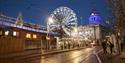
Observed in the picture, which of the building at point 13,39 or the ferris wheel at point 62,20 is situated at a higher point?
the ferris wheel at point 62,20

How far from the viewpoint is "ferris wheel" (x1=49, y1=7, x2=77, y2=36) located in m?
66.0

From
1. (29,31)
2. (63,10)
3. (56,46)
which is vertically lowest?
(56,46)

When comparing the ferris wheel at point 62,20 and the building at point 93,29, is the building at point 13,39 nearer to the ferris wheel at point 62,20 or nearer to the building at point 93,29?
the ferris wheel at point 62,20

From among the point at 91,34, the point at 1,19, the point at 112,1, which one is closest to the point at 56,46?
the point at 1,19

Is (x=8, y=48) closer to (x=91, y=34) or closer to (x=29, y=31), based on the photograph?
(x=29, y=31)

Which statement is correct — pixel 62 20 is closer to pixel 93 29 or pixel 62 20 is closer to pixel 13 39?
pixel 13 39

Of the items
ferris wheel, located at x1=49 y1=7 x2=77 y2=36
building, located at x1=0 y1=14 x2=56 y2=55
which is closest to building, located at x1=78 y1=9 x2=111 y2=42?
ferris wheel, located at x1=49 y1=7 x2=77 y2=36

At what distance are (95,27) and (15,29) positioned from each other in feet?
374

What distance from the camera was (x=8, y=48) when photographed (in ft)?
119

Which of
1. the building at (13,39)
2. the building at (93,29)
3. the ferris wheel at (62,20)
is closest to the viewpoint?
the building at (13,39)

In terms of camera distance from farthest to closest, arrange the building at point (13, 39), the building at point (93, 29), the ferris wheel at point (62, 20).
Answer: the building at point (93, 29) → the ferris wheel at point (62, 20) → the building at point (13, 39)

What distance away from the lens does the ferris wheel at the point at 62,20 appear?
66.0 m

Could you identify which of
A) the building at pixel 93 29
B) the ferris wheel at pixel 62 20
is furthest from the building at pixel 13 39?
the building at pixel 93 29

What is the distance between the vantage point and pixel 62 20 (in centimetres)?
6569
